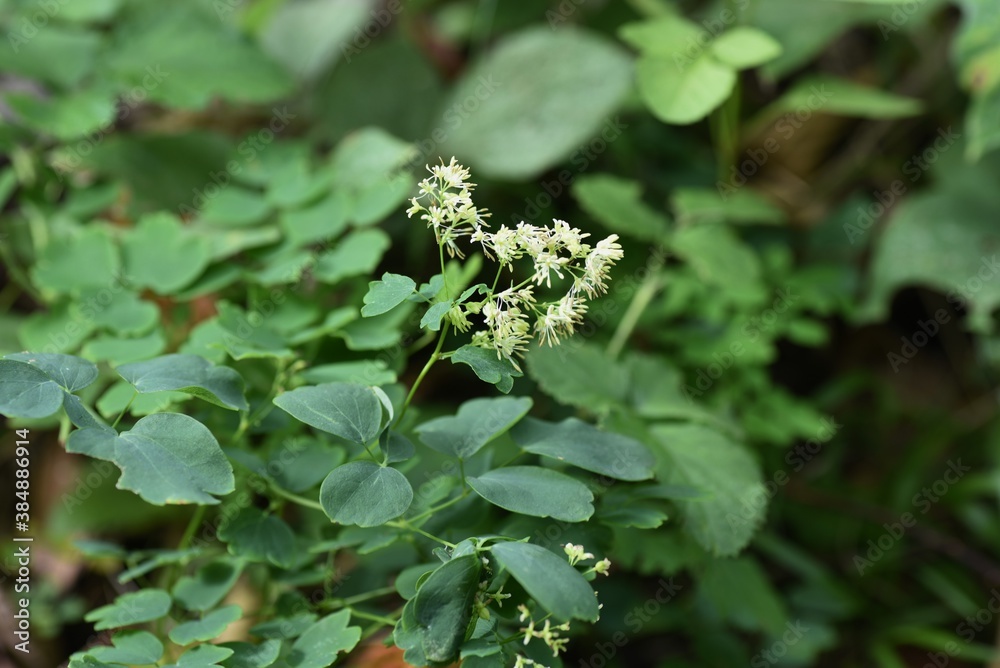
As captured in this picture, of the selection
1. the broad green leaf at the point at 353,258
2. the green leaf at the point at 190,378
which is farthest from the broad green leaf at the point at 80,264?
the green leaf at the point at 190,378

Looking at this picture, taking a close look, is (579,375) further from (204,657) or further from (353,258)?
(204,657)

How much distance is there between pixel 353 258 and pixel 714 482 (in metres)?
0.57

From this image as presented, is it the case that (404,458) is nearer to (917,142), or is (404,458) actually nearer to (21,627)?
(21,627)

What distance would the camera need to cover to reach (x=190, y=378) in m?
0.79

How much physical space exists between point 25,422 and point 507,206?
1.02m

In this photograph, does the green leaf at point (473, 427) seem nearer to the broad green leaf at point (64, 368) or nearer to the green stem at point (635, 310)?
the broad green leaf at point (64, 368)

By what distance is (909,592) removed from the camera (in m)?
1.65

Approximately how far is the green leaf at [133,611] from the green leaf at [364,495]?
273 mm

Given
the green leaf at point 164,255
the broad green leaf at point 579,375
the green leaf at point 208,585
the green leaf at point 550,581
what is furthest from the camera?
the green leaf at point 164,255

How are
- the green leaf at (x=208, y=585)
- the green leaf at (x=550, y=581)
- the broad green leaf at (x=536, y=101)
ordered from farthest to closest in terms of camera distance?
the broad green leaf at (x=536, y=101) < the green leaf at (x=208, y=585) < the green leaf at (x=550, y=581)

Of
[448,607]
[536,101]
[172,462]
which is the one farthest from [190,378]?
[536,101]

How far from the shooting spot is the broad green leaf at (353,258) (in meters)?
1.12

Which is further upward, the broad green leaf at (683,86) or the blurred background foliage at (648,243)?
the broad green leaf at (683,86)

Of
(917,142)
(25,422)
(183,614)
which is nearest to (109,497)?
(25,422)
